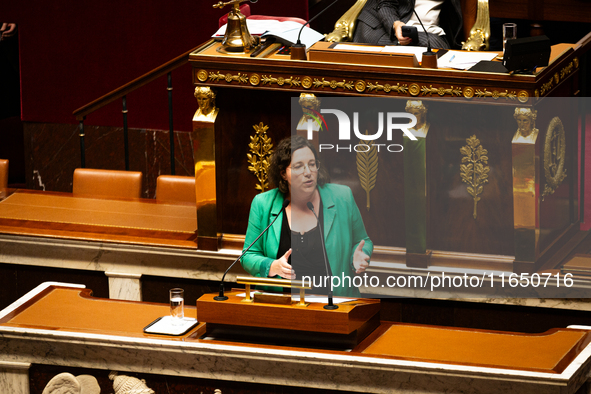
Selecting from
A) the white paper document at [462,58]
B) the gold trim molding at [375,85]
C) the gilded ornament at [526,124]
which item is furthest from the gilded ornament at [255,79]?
the gilded ornament at [526,124]

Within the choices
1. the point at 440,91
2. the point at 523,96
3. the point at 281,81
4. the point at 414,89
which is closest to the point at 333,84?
the point at 281,81

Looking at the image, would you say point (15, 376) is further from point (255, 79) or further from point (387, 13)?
point (387, 13)

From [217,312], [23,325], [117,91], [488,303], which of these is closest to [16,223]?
[117,91]

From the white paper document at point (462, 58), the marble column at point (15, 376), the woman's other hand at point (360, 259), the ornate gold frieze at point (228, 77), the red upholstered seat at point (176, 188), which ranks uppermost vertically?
the white paper document at point (462, 58)

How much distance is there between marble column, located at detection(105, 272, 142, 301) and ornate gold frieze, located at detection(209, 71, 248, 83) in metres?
1.07

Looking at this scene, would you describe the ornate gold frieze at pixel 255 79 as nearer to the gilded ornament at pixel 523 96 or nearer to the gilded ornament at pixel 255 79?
the gilded ornament at pixel 255 79

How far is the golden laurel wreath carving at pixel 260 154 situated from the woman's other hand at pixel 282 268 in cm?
108

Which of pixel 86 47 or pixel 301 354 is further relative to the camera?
pixel 86 47

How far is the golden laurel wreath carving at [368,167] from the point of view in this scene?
396 cm

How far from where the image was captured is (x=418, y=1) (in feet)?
15.3

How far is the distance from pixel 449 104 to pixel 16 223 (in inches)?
93.3

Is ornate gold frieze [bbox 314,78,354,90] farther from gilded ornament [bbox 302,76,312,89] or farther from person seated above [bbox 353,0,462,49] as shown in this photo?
person seated above [bbox 353,0,462,49]

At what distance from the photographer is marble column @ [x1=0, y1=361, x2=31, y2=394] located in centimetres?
342

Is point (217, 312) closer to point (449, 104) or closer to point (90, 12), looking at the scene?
point (449, 104)
